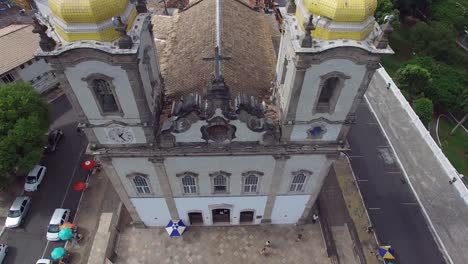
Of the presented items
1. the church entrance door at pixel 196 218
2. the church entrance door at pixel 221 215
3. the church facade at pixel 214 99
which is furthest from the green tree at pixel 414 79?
the church entrance door at pixel 196 218

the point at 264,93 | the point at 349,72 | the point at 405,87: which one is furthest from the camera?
the point at 405,87

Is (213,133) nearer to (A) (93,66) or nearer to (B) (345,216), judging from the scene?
(A) (93,66)

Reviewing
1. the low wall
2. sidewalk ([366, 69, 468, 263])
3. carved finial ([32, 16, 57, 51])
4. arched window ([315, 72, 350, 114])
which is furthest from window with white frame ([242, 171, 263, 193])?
the low wall

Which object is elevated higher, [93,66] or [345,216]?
[93,66]

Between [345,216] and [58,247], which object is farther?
[345,216]

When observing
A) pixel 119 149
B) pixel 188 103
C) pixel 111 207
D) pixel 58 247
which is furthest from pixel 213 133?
pixel 58 247

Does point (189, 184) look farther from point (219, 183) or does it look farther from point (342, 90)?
point (342, 90)

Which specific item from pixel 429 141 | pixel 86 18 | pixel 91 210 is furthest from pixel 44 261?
pixel 429 141

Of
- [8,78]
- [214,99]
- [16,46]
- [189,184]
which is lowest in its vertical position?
[8,78]
